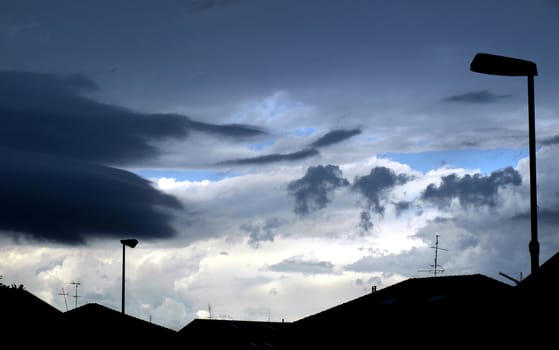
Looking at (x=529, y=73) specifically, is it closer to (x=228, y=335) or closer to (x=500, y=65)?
(x=500, y=65)

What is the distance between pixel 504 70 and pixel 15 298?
46.7m

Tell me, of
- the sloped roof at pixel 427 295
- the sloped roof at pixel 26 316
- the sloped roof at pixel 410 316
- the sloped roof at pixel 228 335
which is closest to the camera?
the sloped roof at pixel 410 316

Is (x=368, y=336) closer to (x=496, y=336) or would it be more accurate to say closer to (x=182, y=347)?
(x=496, y=336)

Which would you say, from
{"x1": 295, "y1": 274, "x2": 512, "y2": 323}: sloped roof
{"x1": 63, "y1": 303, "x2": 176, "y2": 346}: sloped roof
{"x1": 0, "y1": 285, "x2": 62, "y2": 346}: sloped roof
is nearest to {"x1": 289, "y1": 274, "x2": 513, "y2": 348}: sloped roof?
{"x1": 295, "y1": 274, "x2": 512, "y2": 323}: sloped roof

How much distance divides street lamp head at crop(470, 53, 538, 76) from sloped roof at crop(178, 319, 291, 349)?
41.6 metres

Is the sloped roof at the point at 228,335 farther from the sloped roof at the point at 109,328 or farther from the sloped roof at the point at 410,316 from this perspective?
the sloped roof at the point at 410,316

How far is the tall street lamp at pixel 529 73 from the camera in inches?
708

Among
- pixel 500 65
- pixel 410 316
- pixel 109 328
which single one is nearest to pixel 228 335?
pixel 109 328

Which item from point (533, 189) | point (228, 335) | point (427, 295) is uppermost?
point (533, 189)

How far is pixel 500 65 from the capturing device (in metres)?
18.4

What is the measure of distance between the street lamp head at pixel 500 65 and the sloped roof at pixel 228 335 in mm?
41605

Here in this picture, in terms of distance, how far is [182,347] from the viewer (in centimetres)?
6531

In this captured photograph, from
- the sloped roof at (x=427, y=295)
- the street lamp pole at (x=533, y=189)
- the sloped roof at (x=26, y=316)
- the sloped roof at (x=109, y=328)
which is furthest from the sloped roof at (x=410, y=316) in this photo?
the sloped roof at (x=109, y=328)

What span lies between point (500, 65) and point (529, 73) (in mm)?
918
